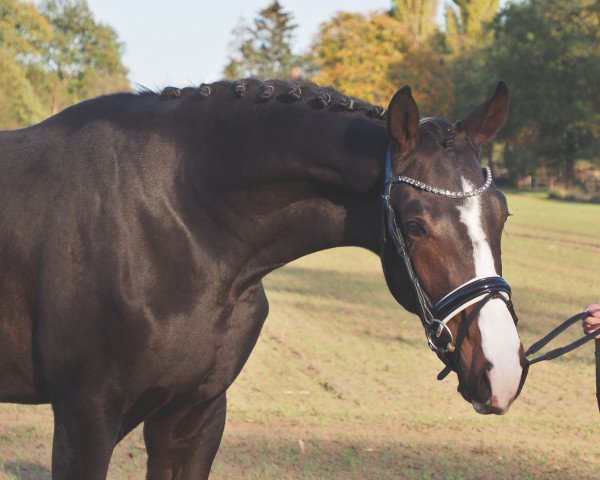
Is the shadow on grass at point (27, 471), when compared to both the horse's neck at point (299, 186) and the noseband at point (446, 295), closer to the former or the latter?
the horse's neck at point (299, 186)

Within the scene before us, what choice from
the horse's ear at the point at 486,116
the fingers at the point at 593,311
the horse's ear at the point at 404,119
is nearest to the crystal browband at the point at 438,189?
the horse's ear at the point at 404,119

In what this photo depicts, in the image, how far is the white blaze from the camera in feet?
9.16

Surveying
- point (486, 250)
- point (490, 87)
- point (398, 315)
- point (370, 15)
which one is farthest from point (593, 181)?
point (486, 250)

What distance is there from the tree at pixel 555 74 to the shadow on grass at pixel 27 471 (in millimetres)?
51728

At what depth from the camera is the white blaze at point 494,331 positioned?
279 centimetres

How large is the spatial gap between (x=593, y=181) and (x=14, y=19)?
39.1m

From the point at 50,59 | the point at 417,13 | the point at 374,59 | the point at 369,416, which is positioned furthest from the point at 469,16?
the point at 369,416

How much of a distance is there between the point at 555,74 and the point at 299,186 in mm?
54544

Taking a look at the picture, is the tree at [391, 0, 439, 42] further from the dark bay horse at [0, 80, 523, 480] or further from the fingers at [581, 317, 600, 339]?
the dark bay horse at [0, 80, 523, 480]

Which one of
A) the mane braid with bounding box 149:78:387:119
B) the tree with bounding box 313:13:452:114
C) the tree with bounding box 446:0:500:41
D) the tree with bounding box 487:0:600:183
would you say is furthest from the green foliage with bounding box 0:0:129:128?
the mane braid with bounding box 149:78:387:119

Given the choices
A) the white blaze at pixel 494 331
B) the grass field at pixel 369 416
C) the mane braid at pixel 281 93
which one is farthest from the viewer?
the grass field at pixel 369 416

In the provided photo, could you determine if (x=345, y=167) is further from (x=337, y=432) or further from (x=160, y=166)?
(x=337, y=432)

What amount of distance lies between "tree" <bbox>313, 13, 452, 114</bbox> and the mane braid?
173 ft

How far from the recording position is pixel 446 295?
2959 mm
